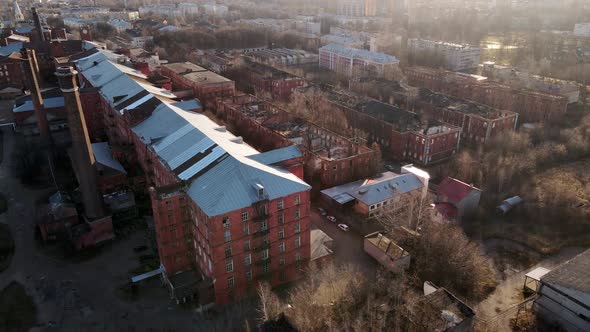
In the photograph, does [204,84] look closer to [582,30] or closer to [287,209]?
[287,209]

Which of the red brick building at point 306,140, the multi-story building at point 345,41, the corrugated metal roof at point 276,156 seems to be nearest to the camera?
the corrugated metal roof at point 276,156

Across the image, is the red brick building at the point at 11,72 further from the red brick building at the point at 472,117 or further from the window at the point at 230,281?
the red brick building at the point at 472,117

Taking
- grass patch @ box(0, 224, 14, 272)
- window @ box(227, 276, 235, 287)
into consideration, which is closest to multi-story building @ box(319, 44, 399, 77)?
window @ box(227, 276, 235, 287)

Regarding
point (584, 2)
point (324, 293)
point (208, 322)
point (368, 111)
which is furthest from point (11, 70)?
point (584, 2)

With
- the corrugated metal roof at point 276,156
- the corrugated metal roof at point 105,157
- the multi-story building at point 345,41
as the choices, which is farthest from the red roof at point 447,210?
the multi-story building at point 345,41

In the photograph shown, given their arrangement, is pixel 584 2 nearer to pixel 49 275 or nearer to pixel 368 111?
pixel 368 111

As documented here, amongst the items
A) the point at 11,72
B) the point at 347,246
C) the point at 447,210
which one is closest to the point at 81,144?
the point at 347,246

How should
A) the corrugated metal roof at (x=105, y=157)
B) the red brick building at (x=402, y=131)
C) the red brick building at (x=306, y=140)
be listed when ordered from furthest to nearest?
the red brick building at (x=402, y=131)
the red brick building at (x=306, y=140)
the corrugated metal roof at (x=105, y=157)
